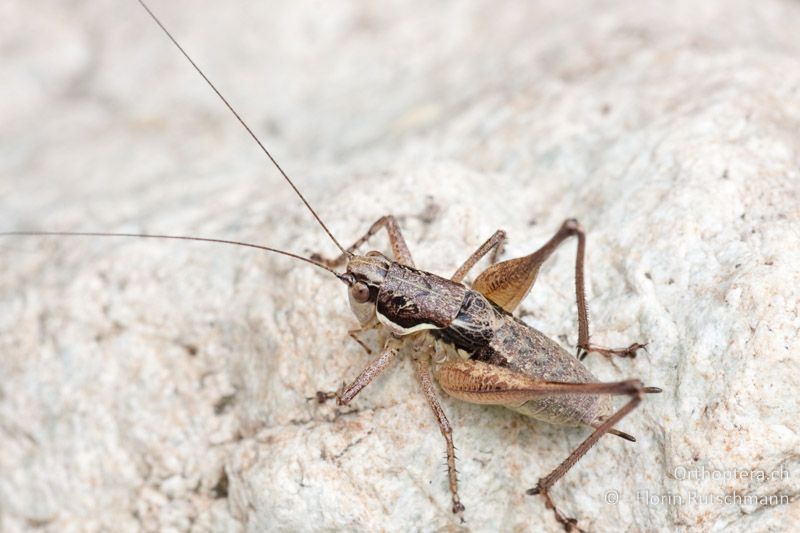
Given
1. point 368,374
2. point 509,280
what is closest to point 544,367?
point 509,280

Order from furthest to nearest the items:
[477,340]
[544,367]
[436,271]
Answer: [436,271], [477,340], [544,367]

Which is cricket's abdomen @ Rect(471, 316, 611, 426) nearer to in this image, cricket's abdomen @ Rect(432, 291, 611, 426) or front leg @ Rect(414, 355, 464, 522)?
cricket's abdomen @ Rect(432, 291, 611, 426)

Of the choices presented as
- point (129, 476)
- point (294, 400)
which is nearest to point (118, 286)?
point (129, 476)

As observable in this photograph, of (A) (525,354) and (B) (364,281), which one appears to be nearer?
(A) (525,354)

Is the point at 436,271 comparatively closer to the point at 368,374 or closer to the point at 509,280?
the point at 509,280

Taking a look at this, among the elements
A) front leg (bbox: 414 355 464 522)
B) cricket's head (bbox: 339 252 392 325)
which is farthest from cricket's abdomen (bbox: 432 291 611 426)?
cricket's head (bbox: 339 252 392 325)

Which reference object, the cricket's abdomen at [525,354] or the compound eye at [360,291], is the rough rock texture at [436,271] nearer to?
the cricket's abdomen at [525,354]

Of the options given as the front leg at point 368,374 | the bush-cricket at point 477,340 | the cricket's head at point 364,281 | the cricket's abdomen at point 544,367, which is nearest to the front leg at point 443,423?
the bush-cricket at point 477,340
